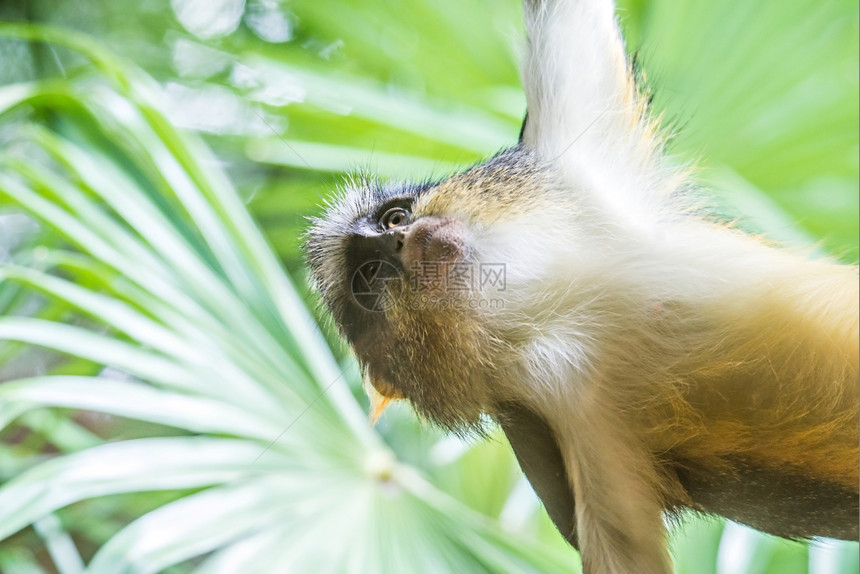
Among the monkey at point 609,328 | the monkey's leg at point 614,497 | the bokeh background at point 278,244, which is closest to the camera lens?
the monkey at point 609,328

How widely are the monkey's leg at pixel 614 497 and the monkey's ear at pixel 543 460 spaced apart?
25 mm

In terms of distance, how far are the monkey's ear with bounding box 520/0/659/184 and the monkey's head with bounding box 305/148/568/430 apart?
73 millimetres

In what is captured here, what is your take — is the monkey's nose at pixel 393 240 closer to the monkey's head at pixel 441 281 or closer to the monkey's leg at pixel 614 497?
the monkey's head at pixel 441 281

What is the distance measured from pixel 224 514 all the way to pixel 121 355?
410 mm

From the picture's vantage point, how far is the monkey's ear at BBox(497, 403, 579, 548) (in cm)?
111

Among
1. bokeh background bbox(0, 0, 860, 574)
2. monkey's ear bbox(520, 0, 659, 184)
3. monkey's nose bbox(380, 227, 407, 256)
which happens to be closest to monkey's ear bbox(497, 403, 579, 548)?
bokeh background bbox(0, 0, 860, 574)

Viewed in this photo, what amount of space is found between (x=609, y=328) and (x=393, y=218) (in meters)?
0.41

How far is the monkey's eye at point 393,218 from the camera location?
47.2 inches

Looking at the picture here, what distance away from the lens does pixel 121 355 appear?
148 cm

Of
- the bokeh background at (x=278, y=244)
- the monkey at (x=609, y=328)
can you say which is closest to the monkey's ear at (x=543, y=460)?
the monkey at (x=609, y=328)

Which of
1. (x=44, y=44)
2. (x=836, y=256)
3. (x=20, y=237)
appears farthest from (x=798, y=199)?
(x=44, y=44)

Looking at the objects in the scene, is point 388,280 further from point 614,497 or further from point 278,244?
point 278,244

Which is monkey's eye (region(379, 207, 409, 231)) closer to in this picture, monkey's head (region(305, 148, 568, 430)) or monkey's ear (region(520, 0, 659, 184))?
monkey's head (region(305, 148, 568, 430))

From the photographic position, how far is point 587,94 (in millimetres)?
1140
